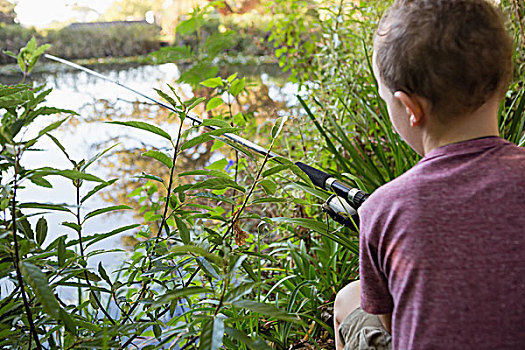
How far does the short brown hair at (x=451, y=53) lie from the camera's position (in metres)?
0.62

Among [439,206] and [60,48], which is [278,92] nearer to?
[439,206]

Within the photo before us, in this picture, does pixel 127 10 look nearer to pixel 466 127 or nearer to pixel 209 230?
pixel 209 230

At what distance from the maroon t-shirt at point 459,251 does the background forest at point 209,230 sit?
17 cm

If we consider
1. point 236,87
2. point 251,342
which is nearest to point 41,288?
point 251,342

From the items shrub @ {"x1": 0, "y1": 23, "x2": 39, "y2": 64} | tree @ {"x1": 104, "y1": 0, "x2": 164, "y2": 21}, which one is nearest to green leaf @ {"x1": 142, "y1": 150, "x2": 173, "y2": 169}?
shrub @ {"x1": 0, "y1": 23, "x2": 39, "y2": 64}

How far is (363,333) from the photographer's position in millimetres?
720

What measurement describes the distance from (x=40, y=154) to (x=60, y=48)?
10107 millimetres

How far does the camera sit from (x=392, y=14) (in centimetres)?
70

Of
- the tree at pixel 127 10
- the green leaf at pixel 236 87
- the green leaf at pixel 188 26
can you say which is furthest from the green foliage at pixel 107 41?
the tree at pixel 127 10

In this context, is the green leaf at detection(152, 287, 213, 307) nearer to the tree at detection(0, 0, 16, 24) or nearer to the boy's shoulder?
the boy's shoulder

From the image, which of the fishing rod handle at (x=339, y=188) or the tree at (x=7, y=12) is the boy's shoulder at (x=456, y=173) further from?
the tree at (x=7, y=12)

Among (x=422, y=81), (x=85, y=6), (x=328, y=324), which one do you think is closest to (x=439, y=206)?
(x=422, y=81)

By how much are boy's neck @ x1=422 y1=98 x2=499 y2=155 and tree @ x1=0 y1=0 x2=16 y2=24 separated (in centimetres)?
1464

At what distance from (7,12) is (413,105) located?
1535cm
